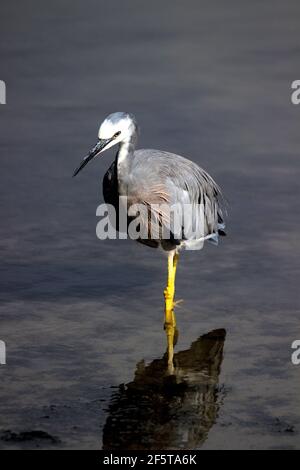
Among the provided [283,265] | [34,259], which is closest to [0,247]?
[34,259]

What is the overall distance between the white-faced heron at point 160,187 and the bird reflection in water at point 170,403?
13.3 inches

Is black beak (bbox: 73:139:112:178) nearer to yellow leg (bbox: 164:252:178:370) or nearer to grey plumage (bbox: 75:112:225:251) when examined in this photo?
grey plumage (bbox: 75:112:225:251)

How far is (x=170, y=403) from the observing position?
8.30 meters

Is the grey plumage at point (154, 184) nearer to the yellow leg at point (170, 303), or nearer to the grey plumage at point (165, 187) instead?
the grey plumage at point (165, 187)

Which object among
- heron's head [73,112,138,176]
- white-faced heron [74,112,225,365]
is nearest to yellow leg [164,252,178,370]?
white-faced heron [74,112,225,365]

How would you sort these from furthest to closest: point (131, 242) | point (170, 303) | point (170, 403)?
point (131, 242) < point (170, 303) < point (170, 403)

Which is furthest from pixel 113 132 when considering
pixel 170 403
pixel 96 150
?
pixel 170 403

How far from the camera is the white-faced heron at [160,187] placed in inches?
378

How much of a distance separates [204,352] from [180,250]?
84.5 inches

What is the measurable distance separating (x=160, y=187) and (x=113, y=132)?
71 centimetres

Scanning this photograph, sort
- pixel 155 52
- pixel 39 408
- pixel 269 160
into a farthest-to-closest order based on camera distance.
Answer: pixel 155 52 → pixel 269 160 → pixel 39 408

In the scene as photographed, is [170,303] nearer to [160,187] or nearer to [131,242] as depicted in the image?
[160,187]

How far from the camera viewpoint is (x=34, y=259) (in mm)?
10836
